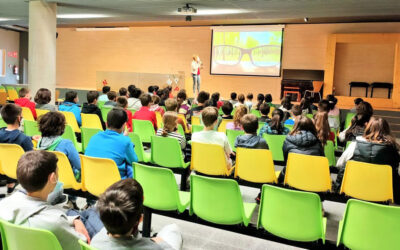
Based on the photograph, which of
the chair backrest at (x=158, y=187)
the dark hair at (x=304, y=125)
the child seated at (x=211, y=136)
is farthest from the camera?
the child seated at (x=211, y=136)

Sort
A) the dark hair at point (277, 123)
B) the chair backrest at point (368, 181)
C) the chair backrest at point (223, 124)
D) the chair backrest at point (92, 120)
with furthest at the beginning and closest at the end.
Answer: the chair backrest at point (92, 120)
the chair backrest at point (223, 124)
the dark hair at point (277, 123)
the chair backrest at point (368, 181)

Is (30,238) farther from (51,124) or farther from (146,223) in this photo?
(51,124)

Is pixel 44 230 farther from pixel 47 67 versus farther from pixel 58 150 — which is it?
pixel 47 67

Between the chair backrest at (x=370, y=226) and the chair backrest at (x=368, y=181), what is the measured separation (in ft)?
3.35

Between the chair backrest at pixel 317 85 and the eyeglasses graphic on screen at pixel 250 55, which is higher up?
the eyeglasses graphic on screen at pixel 250 55

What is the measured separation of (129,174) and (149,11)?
8.74 metres

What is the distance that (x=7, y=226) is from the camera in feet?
5.74

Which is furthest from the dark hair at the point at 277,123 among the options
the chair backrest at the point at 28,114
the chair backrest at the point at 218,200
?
the chair backrest at the point at 28,114

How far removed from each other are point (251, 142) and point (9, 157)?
8.12 ft

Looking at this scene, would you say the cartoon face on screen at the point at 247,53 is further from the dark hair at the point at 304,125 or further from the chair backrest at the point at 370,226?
the chair backrest at the point at 370,226

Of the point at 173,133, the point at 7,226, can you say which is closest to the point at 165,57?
the point at 173,133

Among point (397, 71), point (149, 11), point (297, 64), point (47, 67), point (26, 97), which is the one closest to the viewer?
point (26, 97)

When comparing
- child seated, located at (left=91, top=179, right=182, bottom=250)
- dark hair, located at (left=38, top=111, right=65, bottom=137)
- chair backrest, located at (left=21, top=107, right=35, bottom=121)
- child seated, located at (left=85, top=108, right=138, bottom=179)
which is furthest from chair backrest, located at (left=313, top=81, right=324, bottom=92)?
child seated, located at (left=91, top=179, right=182, bottom=250)

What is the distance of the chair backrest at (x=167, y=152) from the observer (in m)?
4.14
